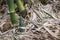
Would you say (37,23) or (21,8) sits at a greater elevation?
(21,8)

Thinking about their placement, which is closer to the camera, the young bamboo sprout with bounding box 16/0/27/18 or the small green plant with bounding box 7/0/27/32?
the small green plant with bounding box 7/0/27/32

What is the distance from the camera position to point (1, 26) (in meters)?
1.52

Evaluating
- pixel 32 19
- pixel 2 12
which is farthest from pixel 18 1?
pixel 2 12

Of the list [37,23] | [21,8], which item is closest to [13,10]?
[21,8]

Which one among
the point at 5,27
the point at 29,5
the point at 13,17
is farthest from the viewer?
the point at 29,5

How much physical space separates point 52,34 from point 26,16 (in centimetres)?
Answer: 31

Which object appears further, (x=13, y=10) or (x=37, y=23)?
(x=37, y=23)

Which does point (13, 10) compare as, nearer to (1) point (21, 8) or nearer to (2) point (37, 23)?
(1) point (21, 8)

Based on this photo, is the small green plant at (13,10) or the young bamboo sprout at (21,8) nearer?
the small green plant at (13,10)

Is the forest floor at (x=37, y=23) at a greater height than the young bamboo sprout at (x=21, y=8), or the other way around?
the young bamboo sprout at (x=21, y=8)

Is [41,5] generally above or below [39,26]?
above

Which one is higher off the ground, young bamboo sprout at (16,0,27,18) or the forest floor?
young bamboo sprout at (16,0,27,18)

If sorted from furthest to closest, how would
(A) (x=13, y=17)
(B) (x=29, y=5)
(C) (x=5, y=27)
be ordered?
(B) (x=29, y=5)
(C) (x=5, y=27)
(A) (x=13, y=17)

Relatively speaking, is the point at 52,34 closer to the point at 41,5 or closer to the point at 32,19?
the point at 32,19
